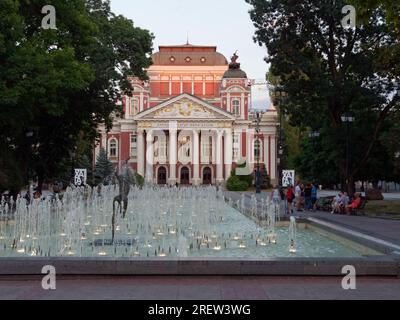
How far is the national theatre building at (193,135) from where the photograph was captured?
3211 inches

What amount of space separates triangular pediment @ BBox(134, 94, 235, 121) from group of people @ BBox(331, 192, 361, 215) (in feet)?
173

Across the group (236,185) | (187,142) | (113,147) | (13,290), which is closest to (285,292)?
(13,290)

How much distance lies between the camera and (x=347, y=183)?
33312 millimetres

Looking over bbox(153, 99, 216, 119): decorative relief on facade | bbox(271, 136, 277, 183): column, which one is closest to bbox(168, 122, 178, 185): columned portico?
bbox(153, 99, 216, 119): decorative relief on facade

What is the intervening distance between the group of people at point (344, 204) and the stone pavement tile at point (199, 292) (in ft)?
63.6

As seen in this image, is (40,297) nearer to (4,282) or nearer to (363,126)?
(4,282)

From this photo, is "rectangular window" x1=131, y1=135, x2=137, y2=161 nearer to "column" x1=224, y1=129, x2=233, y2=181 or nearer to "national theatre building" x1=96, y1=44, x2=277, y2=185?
"national theatre building" x1=96, y1=44, x2=277, y2=185

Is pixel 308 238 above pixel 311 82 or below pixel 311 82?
below

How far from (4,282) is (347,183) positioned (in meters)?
26.0

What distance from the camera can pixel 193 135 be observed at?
273 ft

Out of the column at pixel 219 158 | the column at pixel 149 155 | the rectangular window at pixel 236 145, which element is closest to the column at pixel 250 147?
the rectangular window at pixel 236 145

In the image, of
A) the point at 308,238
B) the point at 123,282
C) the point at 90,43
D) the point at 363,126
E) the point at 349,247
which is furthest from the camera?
the point at 363,126

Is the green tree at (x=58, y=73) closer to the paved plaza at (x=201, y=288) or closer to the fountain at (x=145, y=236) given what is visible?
the fountain at (x=145, y=236)
